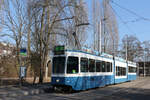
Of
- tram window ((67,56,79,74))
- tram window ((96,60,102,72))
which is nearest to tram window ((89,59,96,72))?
tram window ((96,60,102,72))

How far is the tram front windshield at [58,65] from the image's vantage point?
42.9 ft

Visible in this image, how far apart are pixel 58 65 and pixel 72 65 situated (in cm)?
96

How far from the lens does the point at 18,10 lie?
59.5 feet

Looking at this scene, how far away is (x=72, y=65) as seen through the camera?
1317 cm

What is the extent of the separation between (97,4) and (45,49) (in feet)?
45.6

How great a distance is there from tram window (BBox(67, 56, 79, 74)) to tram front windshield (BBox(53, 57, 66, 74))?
0.34 m

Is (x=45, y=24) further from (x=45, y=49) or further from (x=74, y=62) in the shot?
(x=74, y=62)

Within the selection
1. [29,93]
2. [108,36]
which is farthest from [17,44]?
[108,36]

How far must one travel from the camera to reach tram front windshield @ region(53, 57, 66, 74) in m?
13.1

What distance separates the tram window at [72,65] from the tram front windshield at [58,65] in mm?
344

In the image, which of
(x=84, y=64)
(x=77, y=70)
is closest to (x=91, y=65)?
(x=84, y=64)

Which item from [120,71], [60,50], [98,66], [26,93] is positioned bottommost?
[26,93]

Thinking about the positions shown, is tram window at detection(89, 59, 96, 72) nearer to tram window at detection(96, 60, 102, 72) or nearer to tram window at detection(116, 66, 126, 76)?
tram window at detection(96, 60, 102, 72)

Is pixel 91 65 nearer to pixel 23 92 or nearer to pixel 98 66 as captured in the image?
pixel 98 66
